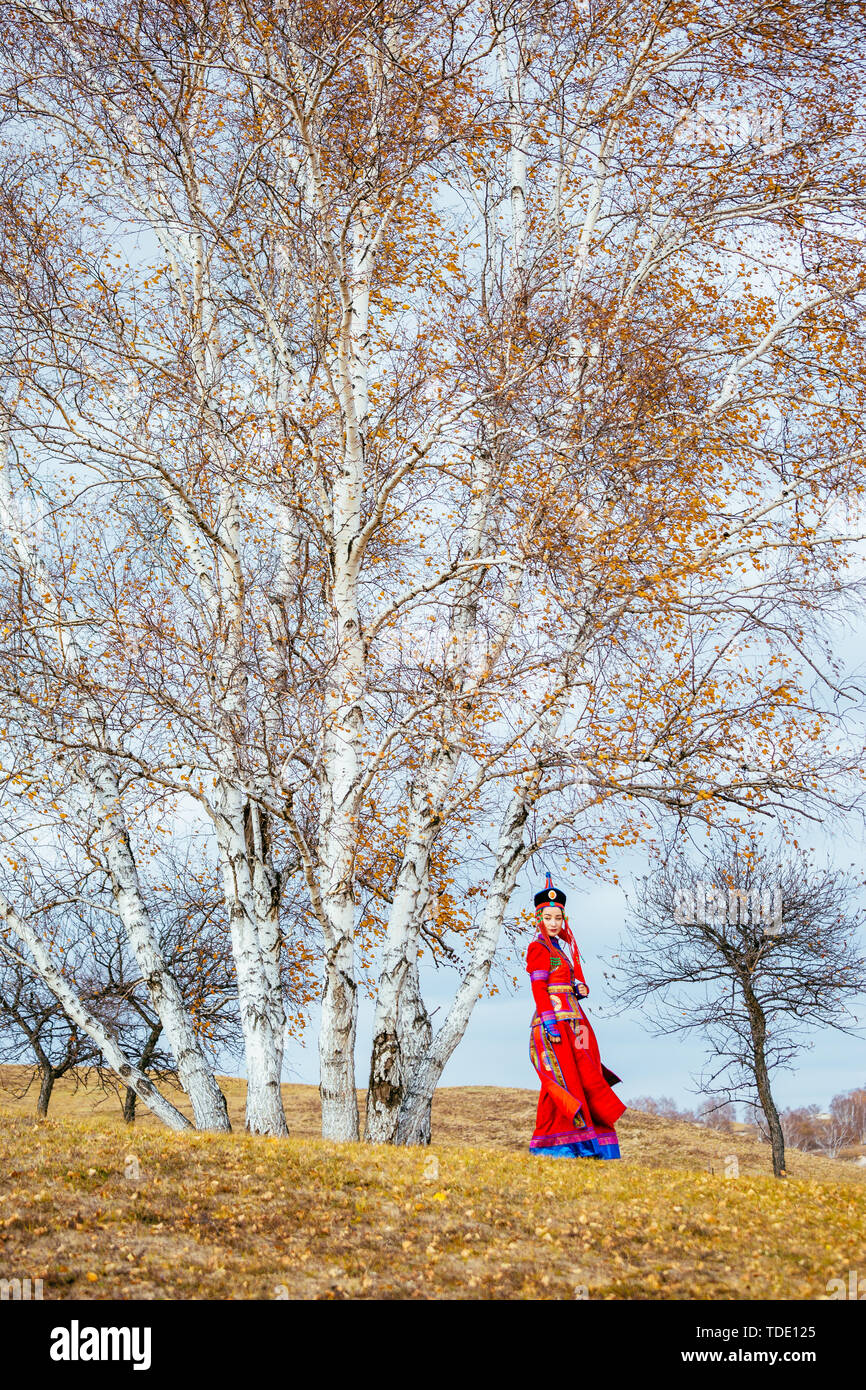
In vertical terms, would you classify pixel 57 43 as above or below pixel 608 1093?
above

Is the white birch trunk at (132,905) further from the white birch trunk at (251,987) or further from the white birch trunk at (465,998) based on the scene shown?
the white birch trunk at (465,998)

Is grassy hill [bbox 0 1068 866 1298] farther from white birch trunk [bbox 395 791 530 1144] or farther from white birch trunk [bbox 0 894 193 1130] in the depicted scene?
white birch trunk [bbox 0 894 193 1130]

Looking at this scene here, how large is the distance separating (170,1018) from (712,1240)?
6649 mm

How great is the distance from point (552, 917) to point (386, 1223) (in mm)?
4126

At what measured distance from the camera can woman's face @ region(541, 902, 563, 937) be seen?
1052cm

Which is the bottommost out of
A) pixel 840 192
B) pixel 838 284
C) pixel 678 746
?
pixel 678 746

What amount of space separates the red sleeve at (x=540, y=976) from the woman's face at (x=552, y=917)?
197 millimetres

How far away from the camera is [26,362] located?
38.7 ft

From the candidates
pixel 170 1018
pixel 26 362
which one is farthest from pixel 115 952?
pixel 26 362

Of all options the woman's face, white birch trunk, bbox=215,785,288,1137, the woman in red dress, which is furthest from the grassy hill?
the woman's face

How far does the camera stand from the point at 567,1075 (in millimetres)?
9930

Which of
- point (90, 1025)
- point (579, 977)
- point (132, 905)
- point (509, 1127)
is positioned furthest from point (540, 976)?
point (509, 1127)

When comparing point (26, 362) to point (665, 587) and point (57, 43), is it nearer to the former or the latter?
point (57, 43)

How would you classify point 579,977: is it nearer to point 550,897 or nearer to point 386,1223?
point 550,897
